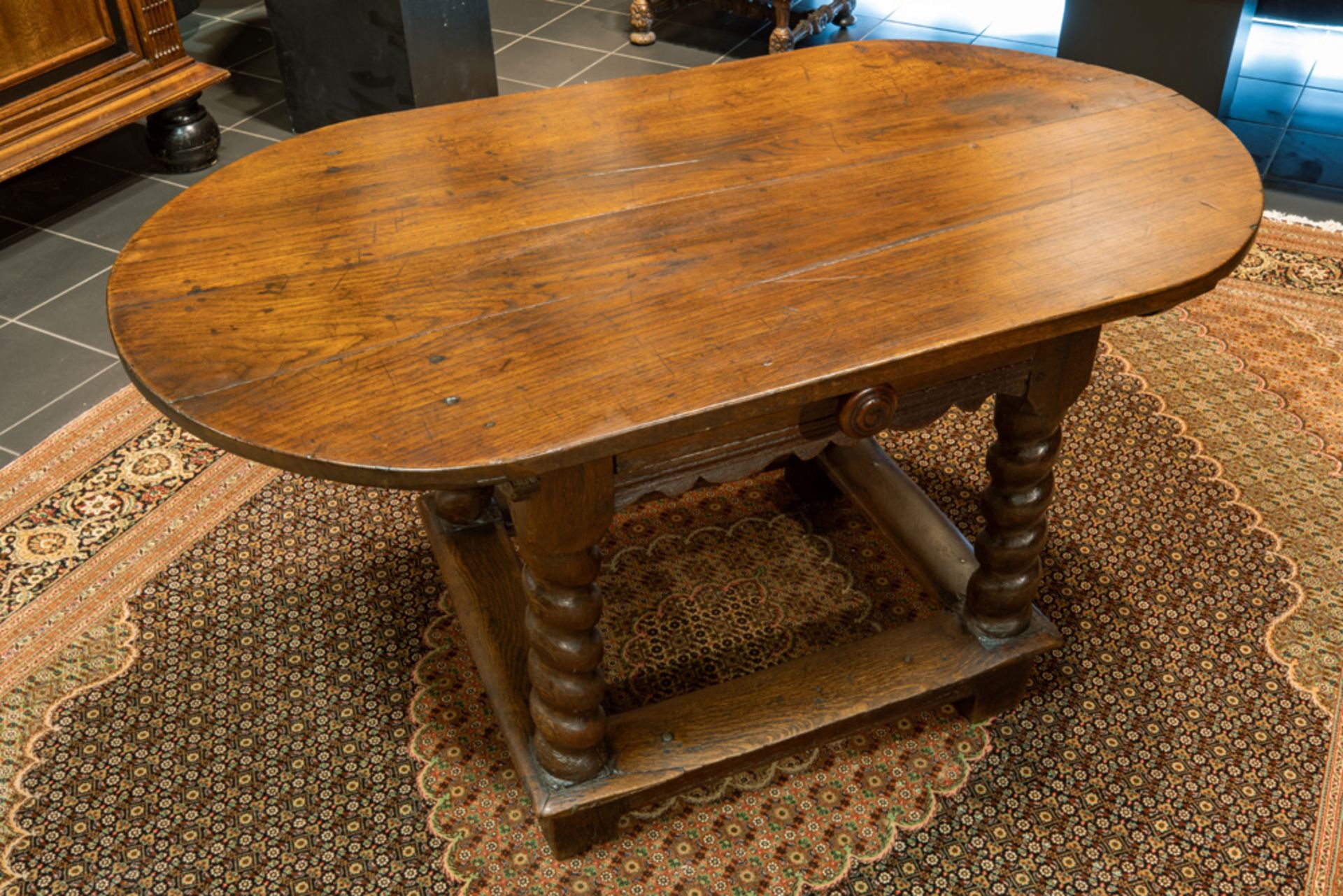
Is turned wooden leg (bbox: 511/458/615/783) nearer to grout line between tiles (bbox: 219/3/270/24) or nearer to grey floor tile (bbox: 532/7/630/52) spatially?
grey floor tile (bbox: 532/7/630/52)

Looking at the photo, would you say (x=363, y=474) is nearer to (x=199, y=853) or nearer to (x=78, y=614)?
(x=199, y=853)

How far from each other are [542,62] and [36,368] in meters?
2.12

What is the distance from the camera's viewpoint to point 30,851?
1.87 meters

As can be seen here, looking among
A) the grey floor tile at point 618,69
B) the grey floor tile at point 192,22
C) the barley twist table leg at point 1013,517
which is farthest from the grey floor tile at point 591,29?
the barley twist table leg at point 1013,517

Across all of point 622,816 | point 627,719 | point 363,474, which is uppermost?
point 363,474

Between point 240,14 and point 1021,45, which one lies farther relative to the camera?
point 240,14

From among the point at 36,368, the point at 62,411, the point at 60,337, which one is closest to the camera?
the point at 62,411

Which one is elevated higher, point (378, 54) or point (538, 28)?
point (378, 54)

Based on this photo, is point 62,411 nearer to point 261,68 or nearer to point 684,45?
point 261,68

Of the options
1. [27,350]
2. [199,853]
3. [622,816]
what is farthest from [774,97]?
[27,350]

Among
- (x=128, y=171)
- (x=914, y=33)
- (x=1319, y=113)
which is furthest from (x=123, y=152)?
(x=1319, y=113)

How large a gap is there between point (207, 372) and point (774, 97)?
3.54 ft

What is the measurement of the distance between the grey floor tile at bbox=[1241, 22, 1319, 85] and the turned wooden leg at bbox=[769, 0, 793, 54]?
147cm

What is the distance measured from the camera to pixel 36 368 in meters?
2.91
